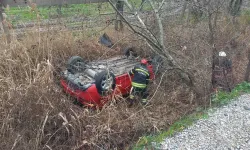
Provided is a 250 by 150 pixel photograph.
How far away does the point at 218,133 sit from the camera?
15.0ft

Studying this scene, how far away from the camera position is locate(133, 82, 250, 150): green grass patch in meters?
4.45

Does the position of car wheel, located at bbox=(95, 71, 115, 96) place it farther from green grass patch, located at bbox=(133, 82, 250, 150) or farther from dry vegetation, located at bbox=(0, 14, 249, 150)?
green grass patch, located at bbox=(133, 82, 250, 150)

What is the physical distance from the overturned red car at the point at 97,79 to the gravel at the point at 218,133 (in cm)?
141

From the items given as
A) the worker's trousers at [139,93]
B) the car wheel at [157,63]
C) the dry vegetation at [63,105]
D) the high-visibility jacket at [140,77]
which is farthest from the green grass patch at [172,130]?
the car wheel at [157,63]

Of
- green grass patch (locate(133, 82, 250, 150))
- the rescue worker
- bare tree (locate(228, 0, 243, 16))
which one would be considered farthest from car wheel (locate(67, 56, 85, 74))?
bare tree (locate(228, 0, 243, 16))

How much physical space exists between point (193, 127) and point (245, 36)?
17.2 ft

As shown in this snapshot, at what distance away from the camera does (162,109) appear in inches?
211

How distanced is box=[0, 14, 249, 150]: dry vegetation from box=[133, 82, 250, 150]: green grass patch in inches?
6.4

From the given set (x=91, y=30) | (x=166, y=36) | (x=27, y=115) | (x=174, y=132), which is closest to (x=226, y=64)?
(x=166, y=36)

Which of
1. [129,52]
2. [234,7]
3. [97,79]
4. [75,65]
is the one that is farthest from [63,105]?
[234,7]

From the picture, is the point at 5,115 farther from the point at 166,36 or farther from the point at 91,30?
the point at 166,36

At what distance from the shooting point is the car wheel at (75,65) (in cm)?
573

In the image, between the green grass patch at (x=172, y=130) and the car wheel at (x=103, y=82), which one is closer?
the green grass patch at (x=172, y=130)

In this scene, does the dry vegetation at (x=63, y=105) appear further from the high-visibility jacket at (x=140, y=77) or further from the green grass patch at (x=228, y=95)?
the high-visibility jacket at (x=140, y=77)
